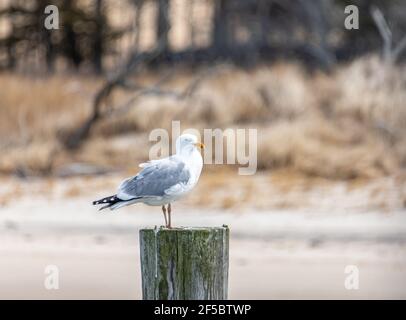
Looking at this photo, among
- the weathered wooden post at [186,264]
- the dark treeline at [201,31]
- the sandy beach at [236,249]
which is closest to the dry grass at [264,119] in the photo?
the sandy beach at [236,249]

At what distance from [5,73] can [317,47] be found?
6223 mm

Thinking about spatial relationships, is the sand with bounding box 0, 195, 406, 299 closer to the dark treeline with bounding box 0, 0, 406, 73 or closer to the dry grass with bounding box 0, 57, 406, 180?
the dry grass with bounding box 0, 57, 406, 180

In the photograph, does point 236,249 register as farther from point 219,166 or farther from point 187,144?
point 187,144

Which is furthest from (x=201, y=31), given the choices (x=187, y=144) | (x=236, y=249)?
(x=187, y=144)

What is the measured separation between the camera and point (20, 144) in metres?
18.0

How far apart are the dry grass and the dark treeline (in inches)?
147

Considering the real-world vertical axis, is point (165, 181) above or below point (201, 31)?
below

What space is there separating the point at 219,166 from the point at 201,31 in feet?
40.4

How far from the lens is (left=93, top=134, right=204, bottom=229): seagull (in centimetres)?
684

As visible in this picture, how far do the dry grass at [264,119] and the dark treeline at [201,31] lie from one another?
3.73 meters

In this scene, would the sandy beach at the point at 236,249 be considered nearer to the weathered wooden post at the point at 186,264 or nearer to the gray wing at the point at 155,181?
the gray wing at the point at 155,181

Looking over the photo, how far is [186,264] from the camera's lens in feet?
19.7

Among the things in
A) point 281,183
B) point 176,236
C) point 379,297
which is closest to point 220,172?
point 281,183

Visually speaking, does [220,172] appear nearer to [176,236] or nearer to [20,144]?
[20,144]
